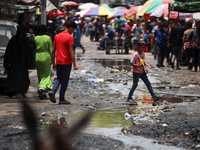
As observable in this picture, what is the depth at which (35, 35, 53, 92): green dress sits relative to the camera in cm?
880

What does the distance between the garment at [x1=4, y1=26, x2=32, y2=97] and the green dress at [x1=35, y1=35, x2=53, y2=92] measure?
250 millimetres

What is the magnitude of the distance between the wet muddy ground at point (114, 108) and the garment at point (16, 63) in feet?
1.17

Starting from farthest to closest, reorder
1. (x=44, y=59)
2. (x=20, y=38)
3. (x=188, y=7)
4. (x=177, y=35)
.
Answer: (x=188, y=7) < (x=177, y=35) < (x=44, y=59) < (x=20, y=38)

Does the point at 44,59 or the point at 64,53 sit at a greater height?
the point at 64,53

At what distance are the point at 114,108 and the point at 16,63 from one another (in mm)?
2428

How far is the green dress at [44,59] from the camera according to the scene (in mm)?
8797

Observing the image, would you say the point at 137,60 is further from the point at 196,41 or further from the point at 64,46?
the point at 196,41

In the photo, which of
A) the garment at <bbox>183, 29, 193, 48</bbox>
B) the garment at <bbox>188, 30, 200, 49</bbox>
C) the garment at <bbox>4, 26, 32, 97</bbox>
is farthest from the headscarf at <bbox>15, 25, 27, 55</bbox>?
the garment at <bbox>183, 29, 193, 48</bbox>

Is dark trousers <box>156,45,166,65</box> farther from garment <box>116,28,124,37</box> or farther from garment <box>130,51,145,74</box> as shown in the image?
garment <box>130,51,145,74</box>

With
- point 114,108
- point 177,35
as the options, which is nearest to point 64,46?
point 114,108

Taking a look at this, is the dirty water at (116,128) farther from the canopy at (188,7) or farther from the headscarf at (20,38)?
the canopy at (188,7)

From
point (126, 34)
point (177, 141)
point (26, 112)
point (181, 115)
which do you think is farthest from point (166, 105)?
point (126, 34)

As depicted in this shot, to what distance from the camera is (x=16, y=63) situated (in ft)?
28.7

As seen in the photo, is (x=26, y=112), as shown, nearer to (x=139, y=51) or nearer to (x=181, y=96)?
(x=139, y=51)
